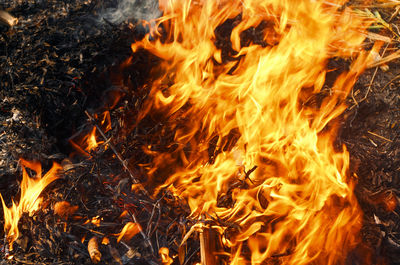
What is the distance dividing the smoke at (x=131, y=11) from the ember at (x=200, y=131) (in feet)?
0.10

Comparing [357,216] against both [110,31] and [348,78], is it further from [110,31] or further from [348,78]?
[110,31]

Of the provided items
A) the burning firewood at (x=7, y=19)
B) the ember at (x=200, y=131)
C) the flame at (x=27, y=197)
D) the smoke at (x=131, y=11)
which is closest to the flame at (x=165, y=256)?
the ember at (x=200, y=131)

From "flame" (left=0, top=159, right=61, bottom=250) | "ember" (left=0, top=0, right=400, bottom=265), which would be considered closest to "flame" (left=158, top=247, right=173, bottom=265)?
"ember" (left=0, top=0, right=400, bottom=265)

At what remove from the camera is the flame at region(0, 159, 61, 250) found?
262 cm

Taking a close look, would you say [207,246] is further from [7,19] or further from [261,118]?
[7,19]

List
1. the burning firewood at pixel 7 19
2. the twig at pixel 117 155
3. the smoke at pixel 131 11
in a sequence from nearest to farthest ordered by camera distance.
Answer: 1. the twig at pixel 117 155
2. the smoke at pixel 131 11
3. the burning firewood at pixel 7 19

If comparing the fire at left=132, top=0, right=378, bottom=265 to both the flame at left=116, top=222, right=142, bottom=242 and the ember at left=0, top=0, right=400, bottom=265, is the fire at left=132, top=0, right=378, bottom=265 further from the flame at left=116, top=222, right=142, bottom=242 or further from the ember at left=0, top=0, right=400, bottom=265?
the flame at left=116, top=222, right=142, bottom=242

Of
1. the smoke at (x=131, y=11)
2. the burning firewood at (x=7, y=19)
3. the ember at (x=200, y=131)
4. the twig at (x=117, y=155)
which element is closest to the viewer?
the ember at (x=200, y=131)

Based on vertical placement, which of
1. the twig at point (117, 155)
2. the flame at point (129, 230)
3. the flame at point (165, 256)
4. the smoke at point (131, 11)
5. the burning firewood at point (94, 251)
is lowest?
the flame at point (165, 256)

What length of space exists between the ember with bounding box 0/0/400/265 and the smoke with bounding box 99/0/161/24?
0.03 metres

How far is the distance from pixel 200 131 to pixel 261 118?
713 millimetres

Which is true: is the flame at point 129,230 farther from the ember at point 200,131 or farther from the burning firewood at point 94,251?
the burning firewood at point 94,251

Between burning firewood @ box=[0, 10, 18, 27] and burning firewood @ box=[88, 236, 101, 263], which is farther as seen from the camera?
burning firewood @ box=[0, 10, 18, 27]

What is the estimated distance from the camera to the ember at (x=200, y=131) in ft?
8.30
